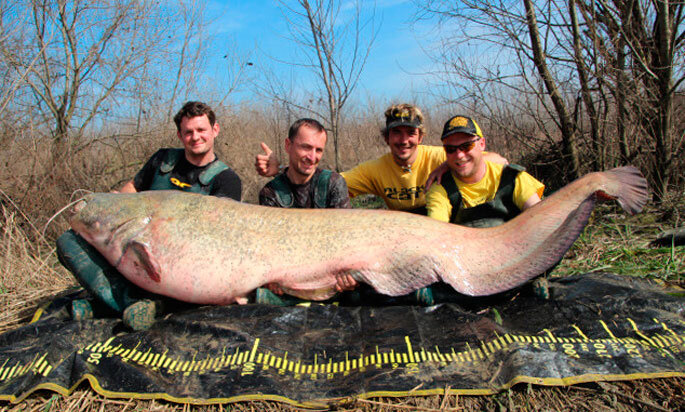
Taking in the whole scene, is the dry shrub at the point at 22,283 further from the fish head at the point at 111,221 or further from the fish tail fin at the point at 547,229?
the fish tail fin at the point at 547,229

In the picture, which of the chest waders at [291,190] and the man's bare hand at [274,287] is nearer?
the man's bare hand at [274,287]

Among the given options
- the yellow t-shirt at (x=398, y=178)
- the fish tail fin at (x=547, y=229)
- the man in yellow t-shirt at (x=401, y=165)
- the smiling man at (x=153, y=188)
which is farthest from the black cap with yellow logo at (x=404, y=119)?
the smiling man at (x=153, y=188)

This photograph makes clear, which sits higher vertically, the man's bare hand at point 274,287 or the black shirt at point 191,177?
the black shirt at point 191,177

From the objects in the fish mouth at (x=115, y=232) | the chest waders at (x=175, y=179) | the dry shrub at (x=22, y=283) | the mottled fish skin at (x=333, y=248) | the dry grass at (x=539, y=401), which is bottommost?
the dry grass at (x=539, y=401)

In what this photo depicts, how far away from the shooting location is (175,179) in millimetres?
3678

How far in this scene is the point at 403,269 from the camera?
263 centimetres

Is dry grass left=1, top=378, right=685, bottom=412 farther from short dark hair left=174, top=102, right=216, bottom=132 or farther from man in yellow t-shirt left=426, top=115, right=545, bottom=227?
short dark hair left=174, top=102, right=216, bottom=132

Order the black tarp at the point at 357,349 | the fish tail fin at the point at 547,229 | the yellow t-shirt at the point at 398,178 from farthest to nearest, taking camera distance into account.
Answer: the yellow t-shirt at the point at 398,178 < the fish tail fin at the point at 547,229 < the black tarp at the point at 357,349

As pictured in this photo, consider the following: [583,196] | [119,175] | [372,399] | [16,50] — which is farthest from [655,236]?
[16,50]

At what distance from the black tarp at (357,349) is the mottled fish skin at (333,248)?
0.18 m

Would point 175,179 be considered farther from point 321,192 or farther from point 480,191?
point 480,191

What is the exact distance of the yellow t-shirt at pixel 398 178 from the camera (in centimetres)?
416

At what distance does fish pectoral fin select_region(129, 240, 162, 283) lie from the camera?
2619mm

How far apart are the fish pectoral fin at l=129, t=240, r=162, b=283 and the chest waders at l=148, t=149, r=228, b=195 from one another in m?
1.00
